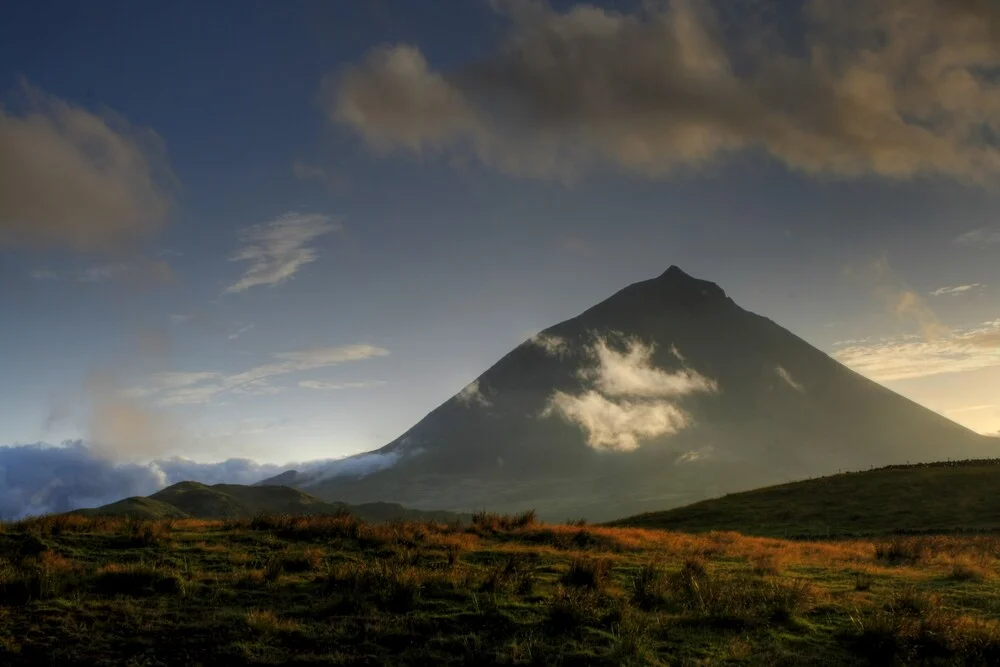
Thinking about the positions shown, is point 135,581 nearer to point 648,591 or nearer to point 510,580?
point 510,580

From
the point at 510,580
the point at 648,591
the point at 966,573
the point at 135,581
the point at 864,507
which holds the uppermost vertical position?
the point at 135,581

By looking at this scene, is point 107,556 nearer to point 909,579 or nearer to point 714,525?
point 909,579

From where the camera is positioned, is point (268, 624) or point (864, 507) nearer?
point (268, 624)

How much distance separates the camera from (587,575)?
16.2 meters

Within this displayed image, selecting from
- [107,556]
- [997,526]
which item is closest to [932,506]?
[997,526]

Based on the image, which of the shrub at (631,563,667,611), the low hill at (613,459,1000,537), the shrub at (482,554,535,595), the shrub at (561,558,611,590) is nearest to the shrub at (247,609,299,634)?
the shrub at (482,554,535,595)

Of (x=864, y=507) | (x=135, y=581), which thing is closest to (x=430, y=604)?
(x=135, y=581)

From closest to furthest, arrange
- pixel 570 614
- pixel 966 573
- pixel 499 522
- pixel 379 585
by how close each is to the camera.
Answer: pixel 570 614 → pixel 379 585 → pixel 966 573 → pixel 499 522

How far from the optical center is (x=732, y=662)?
1122 cm

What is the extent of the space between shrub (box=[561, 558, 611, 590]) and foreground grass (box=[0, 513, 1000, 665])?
0.19ft

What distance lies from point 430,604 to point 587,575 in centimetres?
450

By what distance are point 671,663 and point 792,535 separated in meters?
28.0

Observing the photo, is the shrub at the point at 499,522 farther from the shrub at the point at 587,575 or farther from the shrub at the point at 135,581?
the shrub at the point at 135,581

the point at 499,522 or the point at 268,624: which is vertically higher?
the point at 268,624
